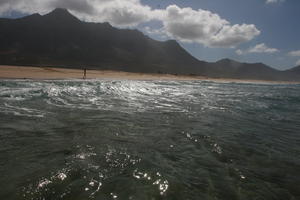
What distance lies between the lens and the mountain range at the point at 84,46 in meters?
112

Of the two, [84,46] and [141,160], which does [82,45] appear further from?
[141,160]

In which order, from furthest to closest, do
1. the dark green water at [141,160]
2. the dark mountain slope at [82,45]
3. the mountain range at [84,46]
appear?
the dark mountain slope at [82,45] → the mountain range at [84,46] → the dark green water at [141,160]

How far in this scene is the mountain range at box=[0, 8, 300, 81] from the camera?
112375 mm

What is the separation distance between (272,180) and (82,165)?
12.2 ft

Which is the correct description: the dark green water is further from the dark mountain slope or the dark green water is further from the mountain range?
the dark mountain slope

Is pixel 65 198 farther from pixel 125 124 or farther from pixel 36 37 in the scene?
pixel 36 37

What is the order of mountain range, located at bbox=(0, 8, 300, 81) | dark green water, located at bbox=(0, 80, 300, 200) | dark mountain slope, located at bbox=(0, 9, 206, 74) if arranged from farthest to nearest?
1. dark mountain slope, located at bbox=(0, 9, 206, 74)
2. mountain range, located at bbox=(0, 8, 300, 81)
3. dark green water, located at bbox=(0, 80, 300, 200)

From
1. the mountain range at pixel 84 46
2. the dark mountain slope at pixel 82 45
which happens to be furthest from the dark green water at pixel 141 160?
the dark mountain slope at pixel 82 45

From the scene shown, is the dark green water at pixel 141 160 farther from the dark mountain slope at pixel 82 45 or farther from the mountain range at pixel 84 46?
the dark mountain slope at pixel 82 45

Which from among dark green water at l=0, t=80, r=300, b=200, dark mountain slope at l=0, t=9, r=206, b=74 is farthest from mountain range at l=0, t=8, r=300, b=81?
dark green water at l=0, t=80, r=300, b=200

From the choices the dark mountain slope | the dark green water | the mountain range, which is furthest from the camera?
the dark mountain slope

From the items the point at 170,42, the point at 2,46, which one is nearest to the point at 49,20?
the point at 2,46

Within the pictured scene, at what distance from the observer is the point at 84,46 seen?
133 m

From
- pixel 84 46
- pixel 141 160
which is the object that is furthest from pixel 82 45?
pixel 141 160
